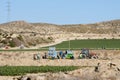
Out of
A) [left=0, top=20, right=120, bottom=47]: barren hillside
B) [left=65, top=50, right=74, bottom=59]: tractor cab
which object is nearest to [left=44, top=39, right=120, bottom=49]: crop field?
[left=0, top=20, right=120, bottom=47]: barren hillside

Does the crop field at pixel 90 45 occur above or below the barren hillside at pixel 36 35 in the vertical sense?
below

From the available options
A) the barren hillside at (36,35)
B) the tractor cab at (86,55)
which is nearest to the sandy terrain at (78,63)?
the tractor cab at (86,55)

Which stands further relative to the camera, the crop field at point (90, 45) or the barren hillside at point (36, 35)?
the barren hillside at point (36, 35)

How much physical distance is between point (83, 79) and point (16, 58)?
21.6 m

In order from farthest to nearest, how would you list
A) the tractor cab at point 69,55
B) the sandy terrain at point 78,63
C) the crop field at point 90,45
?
the crop field at point 90,45 → the tractor cab at point 69,55 → the sandy terrain at point 78,63

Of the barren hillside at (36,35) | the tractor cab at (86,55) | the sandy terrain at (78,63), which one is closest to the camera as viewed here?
the sandy terrain at (78,63)

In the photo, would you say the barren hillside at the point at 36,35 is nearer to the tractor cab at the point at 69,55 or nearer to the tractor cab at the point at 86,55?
the tractor cab at the point at 86,55

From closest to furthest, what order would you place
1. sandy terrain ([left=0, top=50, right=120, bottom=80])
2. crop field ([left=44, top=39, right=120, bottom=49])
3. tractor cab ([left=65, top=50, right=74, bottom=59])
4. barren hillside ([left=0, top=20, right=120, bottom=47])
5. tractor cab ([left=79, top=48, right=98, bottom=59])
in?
1. sandy terrain ([left=0, top=50, right=120, bottom=80])
2. tractor cab ([left=65, top=50, right=74, bottom=59])
3. tractor cab ([left=79, top=48, right=98, bottom=59])
4. crop field ([left=44, top=39, right=120, bottom=49])
5. barren hillside ([left=0, top=20, right=120, bottom=47])

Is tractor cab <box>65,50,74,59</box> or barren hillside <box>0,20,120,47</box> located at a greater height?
barren hillside <box>0,20,120,47</box>

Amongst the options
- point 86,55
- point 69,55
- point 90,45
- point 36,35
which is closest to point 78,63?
point 69,55

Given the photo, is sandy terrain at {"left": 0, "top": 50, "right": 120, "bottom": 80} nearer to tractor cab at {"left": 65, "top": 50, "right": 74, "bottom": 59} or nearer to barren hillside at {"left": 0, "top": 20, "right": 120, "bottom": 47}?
tractor cab at {"left": 65, "top": 50, "right": 74, "bottom": 59}

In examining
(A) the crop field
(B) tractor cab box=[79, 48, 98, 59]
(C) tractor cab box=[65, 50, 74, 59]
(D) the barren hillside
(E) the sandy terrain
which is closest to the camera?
(E) the sandy terrain

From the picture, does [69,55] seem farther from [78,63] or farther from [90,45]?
[90,45]

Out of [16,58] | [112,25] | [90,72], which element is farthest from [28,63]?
[112,25]
